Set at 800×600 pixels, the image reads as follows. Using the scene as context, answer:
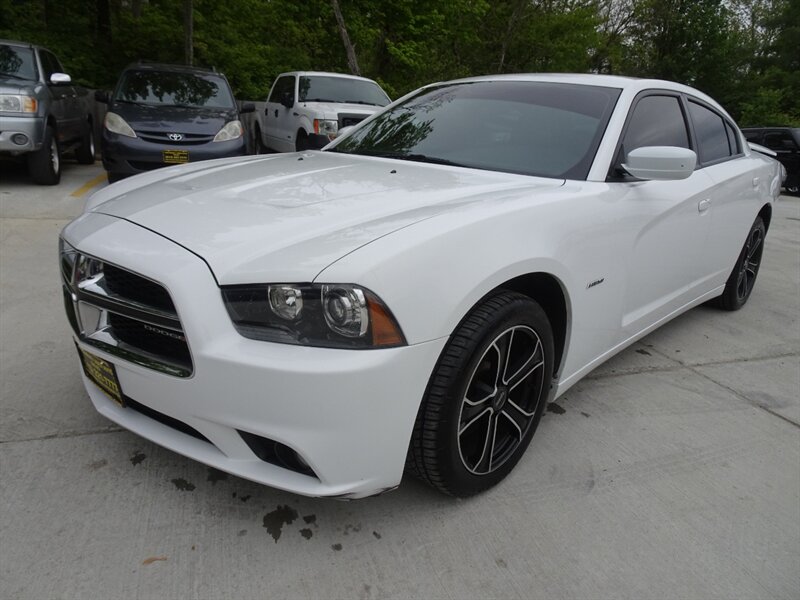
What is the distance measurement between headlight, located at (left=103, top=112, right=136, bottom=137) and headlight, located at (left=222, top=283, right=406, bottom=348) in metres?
6.24

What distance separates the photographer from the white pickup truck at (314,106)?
8.89 metres

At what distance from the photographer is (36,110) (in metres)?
6.91

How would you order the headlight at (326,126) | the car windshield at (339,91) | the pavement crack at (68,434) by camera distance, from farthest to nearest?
1. the car windshield at (339,91)
2. the headlight at (326,126)
3. the pavement crack at (68,434)

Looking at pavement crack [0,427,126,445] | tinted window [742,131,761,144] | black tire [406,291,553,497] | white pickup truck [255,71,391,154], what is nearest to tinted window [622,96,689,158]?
black tire [406,291,553,497]

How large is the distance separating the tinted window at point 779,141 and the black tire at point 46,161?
564 inches

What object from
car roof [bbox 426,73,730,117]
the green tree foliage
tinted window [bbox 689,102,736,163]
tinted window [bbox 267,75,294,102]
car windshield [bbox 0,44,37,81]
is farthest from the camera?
the green tree foliage

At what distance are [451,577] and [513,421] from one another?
0.65 metres

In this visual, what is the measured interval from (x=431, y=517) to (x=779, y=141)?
1532 cm

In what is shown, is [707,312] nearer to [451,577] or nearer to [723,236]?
[723,236]

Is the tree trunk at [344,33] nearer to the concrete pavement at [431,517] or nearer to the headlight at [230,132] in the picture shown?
the headlight at [230,132]

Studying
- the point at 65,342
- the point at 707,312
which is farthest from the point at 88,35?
the point at 707,312

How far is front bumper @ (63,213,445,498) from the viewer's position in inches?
65.6

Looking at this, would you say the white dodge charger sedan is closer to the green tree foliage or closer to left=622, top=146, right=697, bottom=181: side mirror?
left=622, top=146, right=697, bottom=181: side mirror

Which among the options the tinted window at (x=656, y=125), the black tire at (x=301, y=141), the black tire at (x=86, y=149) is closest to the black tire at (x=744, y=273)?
the tinted window at (x=656, y=125)
